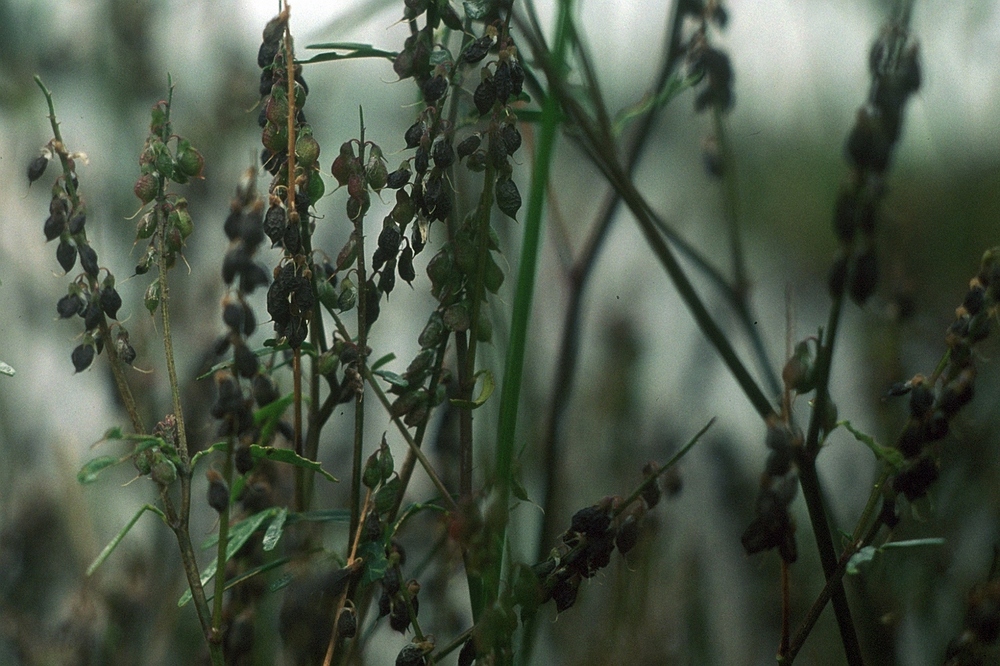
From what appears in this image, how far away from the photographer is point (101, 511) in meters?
0.91

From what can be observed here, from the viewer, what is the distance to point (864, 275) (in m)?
0.33

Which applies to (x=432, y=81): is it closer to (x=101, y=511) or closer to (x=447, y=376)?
(x=447, y=376)

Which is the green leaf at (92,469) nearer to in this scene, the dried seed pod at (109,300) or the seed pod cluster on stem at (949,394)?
the dried seed pod at (109,300)

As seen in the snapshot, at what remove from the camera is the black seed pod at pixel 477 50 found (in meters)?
0.40

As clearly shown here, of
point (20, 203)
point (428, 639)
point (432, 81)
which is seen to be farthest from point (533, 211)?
point (20, 203)

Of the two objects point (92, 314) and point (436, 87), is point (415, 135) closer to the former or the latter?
point (436, 87)

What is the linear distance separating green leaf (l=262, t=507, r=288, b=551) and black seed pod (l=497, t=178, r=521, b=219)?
0.57 ft

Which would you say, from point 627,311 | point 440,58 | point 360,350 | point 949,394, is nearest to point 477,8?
point 440,58

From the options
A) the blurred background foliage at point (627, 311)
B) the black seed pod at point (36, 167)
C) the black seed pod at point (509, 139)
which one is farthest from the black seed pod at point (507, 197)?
the black seed pod at point (36, 167)

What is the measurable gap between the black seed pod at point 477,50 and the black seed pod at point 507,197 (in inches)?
2.1

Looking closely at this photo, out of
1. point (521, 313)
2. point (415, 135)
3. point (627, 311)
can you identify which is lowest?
point (521, 313)

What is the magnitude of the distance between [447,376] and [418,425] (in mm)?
27

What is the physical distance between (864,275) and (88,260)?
1.14ft

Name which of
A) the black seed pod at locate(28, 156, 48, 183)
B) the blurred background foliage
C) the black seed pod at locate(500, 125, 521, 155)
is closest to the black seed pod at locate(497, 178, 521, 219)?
the black seed pod at locate(500, 125, 521, 155)
